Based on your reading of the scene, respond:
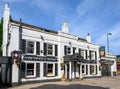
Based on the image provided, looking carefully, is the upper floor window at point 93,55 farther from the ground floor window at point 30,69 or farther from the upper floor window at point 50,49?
the ground floor window at point 30,69

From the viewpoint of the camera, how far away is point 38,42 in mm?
24469

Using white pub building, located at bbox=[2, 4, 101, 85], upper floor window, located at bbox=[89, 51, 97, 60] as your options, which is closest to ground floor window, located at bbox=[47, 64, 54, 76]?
white pub building, located at bbox=[2, 4, 101, 85]

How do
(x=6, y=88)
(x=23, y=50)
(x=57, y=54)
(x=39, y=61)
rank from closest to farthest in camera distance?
(x=6, y=88) → (x=23, y=50) → (x=39, y=61) → (x=57, y=54)

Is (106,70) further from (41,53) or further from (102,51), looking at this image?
(41,53)

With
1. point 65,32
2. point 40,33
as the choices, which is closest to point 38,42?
point 40,33

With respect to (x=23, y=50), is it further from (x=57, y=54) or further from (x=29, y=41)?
(x=57, y=54)

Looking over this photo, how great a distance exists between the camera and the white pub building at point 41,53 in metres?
21.8

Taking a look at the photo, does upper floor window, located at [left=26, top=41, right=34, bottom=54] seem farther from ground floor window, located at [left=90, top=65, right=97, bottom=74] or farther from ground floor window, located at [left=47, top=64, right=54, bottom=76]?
ground floor window, located at [left=90, top=65, right=97, bottom=74]

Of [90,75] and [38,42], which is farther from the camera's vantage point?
[90,75]

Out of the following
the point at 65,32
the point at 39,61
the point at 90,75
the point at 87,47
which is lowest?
the point at 90,75

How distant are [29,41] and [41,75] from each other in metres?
4.66

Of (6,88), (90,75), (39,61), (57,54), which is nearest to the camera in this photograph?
(6,88)

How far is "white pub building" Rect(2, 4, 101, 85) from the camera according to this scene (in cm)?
2183

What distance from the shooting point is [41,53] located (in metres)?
24.6
